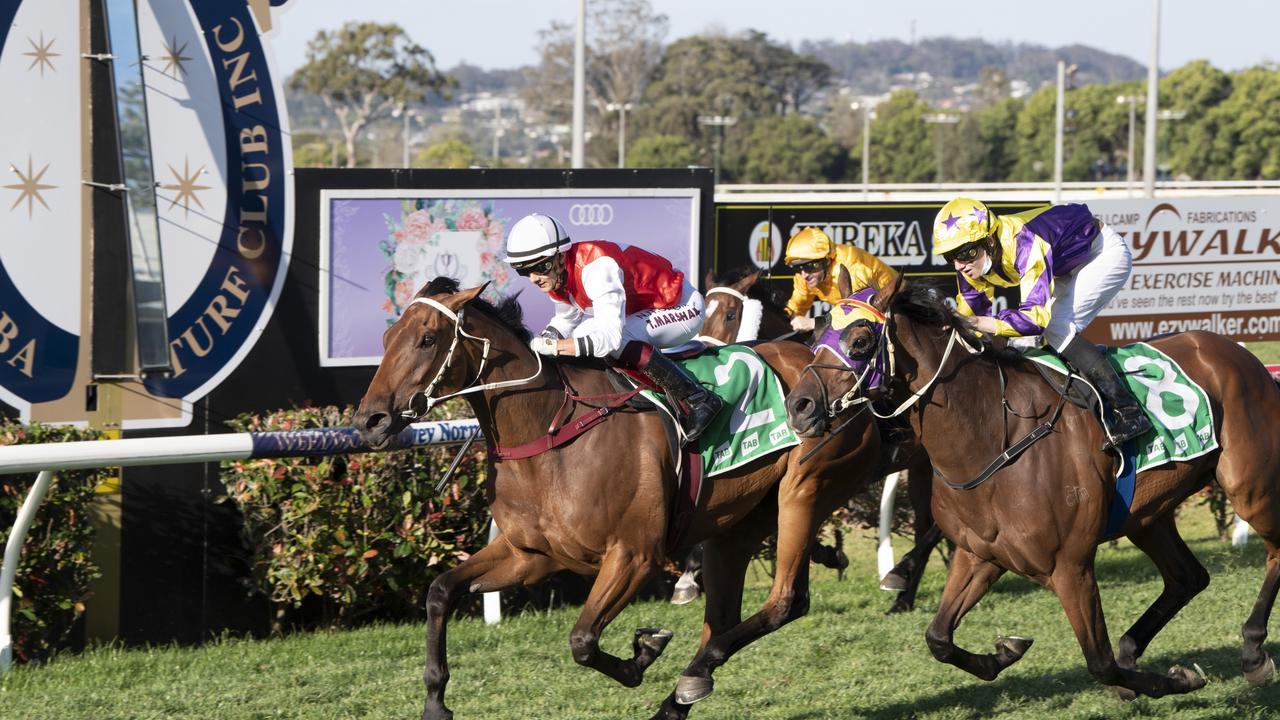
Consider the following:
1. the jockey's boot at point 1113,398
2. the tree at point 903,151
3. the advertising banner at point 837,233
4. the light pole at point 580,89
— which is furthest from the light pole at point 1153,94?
the tree at point 903,151

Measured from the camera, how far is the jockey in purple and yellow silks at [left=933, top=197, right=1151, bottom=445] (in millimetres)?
4672

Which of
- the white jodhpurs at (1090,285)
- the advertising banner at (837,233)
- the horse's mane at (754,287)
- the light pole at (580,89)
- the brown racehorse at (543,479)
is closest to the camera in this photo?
the brown racehorse at (543,479)

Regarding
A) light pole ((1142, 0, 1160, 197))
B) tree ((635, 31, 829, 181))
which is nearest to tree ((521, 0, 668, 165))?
tree ((635, 31, 829, 181))

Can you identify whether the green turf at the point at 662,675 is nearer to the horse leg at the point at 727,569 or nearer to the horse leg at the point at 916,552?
the horse leg at the point at 916,552

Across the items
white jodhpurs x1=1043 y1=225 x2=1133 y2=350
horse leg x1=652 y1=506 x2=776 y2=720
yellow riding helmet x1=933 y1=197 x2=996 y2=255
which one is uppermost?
yellow riding helmet x1=933 y1=197 x2=996 y2=255

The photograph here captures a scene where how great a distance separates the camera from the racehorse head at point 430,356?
4.28m

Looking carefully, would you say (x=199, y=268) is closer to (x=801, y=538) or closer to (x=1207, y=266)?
(x=801, y=538)

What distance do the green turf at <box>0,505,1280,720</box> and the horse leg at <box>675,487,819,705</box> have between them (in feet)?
1.39

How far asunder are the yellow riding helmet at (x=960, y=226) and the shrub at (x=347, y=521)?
2583 millimetres

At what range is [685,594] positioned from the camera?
22.5 ft

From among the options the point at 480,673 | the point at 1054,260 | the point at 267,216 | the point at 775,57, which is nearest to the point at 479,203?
the point at 267,216

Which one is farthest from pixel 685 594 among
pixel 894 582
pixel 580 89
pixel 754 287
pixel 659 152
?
pixel 659 152

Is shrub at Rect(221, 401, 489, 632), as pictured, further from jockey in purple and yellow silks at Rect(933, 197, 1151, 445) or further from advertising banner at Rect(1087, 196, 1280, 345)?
advertising banner at Rect(1087, 196, 1280, 345)

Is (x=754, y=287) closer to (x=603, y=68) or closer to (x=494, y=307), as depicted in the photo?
(x=494, y=307)
